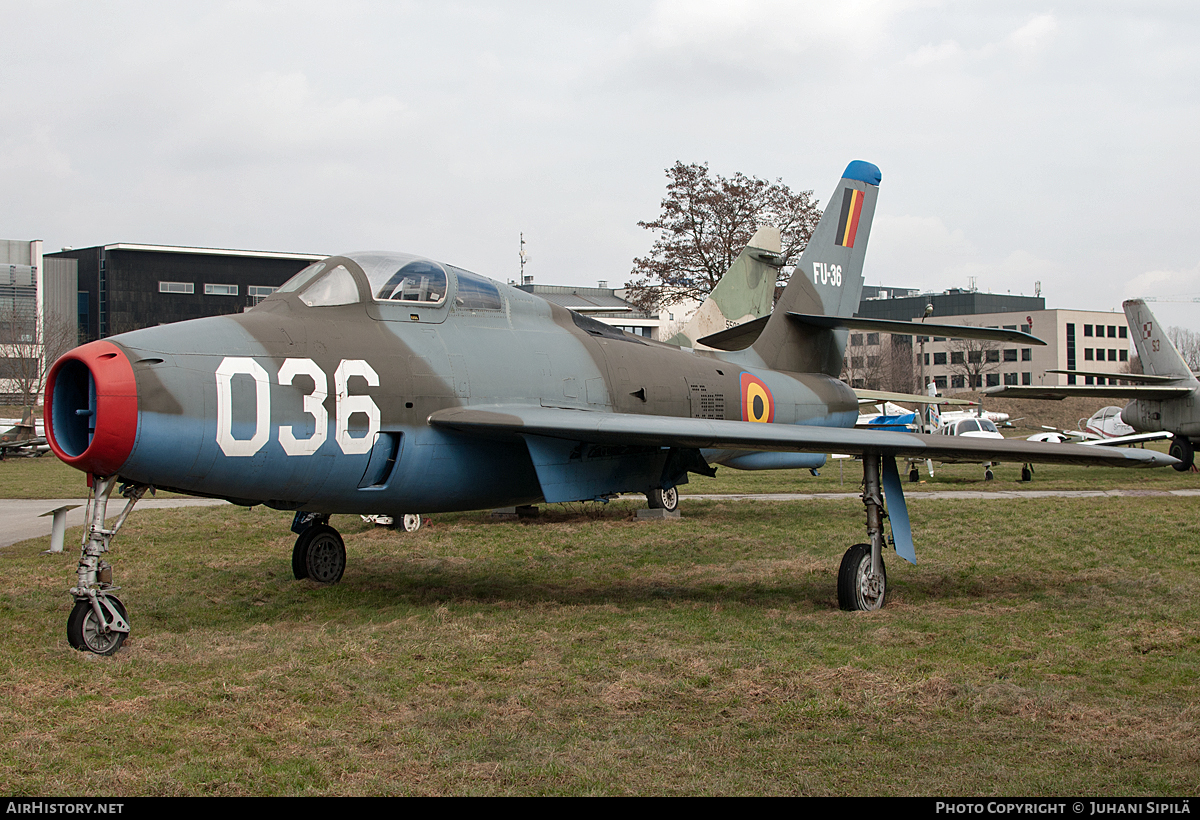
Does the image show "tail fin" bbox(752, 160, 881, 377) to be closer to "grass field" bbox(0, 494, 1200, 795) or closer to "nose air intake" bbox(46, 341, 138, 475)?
"grass field" bbox(0, 494, 1200, 795)

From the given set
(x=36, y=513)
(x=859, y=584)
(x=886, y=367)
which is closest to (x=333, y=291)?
(x=859, y=584)

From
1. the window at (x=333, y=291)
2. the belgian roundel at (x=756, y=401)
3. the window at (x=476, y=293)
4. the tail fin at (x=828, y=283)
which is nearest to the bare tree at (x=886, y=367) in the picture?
the tail fin at (x=828, y=283)

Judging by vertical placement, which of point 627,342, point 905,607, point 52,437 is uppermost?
point 627,342

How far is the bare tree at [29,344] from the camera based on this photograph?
141ft

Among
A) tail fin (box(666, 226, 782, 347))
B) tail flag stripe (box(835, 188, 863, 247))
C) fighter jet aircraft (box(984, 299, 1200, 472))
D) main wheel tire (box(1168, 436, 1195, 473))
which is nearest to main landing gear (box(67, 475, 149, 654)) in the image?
tail flag stripe (box(835, 188, 863, 247))

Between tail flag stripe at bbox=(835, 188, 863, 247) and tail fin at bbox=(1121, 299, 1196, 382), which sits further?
tail fin at bbox=(1121, 299, 1196, 382)

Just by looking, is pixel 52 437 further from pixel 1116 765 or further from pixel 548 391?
pixel 1116 765

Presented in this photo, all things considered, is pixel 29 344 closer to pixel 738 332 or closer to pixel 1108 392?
pixel 738 332

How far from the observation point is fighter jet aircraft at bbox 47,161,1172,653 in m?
6.25

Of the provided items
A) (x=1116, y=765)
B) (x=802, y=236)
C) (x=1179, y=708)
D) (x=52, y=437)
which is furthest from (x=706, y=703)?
(x=802, y=236)

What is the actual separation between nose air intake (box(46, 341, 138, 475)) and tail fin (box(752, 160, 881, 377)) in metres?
7.89

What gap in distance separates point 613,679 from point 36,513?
1515cm

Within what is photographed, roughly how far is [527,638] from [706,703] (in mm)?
2045

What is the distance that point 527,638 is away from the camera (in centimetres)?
696
